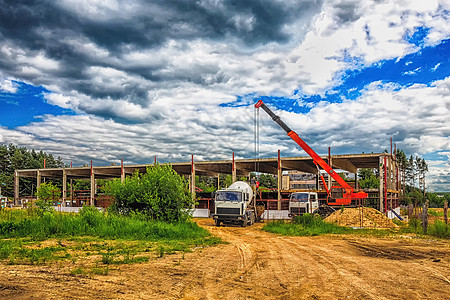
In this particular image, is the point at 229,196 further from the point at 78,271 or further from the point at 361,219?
the point at 78,271

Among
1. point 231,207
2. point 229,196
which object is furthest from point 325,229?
point 229,196

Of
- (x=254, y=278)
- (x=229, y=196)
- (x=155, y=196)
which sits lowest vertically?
(x=254, y=278)

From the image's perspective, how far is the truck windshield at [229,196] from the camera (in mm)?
26594

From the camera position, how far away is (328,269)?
35.8 feet

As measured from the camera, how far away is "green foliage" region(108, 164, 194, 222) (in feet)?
68.6

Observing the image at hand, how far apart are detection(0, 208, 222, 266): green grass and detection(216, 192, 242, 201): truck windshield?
5.94 metres

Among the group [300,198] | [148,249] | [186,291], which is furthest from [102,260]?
[300,198]

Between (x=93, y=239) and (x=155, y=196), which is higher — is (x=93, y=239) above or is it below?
below

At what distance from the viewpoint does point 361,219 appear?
25844mm

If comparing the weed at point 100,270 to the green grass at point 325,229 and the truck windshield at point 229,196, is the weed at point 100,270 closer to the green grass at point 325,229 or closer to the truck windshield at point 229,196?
the green grass at point 325,229

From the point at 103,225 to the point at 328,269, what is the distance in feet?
39.1

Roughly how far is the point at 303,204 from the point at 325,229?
29.3 feet

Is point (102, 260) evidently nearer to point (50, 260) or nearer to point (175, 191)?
point (50, 260)

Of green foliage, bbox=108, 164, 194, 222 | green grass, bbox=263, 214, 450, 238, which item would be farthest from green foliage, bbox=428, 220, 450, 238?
green foliage, bbox=108, 164, 194, 222
